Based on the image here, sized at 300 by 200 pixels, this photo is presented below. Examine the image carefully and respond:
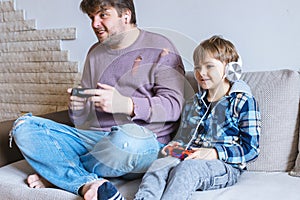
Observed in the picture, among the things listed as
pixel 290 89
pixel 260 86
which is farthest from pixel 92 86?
pixel 290 89

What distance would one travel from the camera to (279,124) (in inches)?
52.4

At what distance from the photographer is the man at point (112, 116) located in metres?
1.20

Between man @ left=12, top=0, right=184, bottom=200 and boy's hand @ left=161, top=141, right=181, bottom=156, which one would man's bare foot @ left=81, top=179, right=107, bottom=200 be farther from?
boy's hand @ left=161, top=141, right=181, bottom=156

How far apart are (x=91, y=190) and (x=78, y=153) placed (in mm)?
269

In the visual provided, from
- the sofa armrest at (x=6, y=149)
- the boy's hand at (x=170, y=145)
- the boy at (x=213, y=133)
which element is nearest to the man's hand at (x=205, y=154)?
the boy at (x=213, y=133)

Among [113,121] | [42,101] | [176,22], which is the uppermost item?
[176,22]

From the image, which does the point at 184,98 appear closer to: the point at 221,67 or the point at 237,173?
the point at 221,67

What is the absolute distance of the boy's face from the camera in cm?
131

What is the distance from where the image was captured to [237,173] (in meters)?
1.25

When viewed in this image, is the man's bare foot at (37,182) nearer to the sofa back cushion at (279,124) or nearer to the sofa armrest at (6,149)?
the sofa armrest at (6,149)

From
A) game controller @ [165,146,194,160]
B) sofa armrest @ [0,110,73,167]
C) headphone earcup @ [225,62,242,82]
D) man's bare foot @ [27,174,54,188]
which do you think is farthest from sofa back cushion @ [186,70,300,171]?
sofa armrest @ [0,110,73,167]

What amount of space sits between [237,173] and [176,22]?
2.60 ft

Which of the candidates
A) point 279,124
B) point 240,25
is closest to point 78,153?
point 279,124

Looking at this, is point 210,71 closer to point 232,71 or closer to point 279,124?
point 232,71
